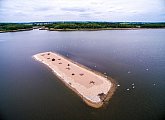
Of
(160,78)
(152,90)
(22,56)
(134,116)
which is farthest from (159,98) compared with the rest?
(22,56)

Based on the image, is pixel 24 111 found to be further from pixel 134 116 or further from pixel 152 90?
pixel 152 90

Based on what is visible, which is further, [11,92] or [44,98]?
[11,92]

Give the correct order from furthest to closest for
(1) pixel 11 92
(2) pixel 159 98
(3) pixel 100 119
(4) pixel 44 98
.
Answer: (1) pixel 11 92
(4) pixel 44 98
(2) pixel 159 98
(3) pixel 100 119

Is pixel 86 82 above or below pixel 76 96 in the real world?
above

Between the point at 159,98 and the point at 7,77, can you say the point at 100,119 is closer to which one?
the point at 159,98

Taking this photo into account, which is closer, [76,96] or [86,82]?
[76,96]

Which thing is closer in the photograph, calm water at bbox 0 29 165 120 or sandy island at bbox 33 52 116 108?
calm water at bbox 0 29 165 120

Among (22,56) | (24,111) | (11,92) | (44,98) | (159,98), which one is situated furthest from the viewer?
(22,56)

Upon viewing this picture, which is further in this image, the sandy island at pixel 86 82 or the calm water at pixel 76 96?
the sandy island at pixel 86 82
